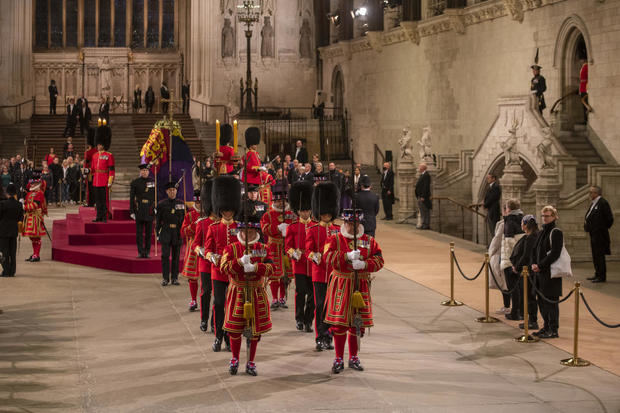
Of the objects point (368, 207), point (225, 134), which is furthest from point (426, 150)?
point (368, 207)

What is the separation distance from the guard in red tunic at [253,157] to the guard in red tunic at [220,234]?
5427 millimetres

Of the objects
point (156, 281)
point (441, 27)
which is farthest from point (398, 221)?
point (156, 281)

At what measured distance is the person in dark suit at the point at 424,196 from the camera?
23.8 meters

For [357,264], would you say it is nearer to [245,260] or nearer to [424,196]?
[245,260]

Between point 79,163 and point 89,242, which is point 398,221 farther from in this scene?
point 79,163

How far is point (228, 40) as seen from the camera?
40.3 m

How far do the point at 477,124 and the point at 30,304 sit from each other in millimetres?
16777

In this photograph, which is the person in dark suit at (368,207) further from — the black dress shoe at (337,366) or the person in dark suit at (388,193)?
the person in dark suit at (388,193)

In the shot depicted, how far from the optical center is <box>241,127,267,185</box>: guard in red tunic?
16531 mm

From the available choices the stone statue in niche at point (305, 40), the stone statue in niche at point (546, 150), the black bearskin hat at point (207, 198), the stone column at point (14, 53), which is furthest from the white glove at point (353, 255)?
the stone column at point (14, 53)

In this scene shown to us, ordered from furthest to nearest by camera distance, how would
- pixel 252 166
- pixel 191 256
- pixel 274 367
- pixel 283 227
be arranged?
pixel 252 166 → pixel 191 256 → pixel 283 227 → pixel 274 367

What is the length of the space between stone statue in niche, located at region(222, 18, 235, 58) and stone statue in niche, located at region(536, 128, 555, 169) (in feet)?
73.5

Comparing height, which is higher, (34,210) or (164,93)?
(164,93)

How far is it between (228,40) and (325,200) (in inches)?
1198
